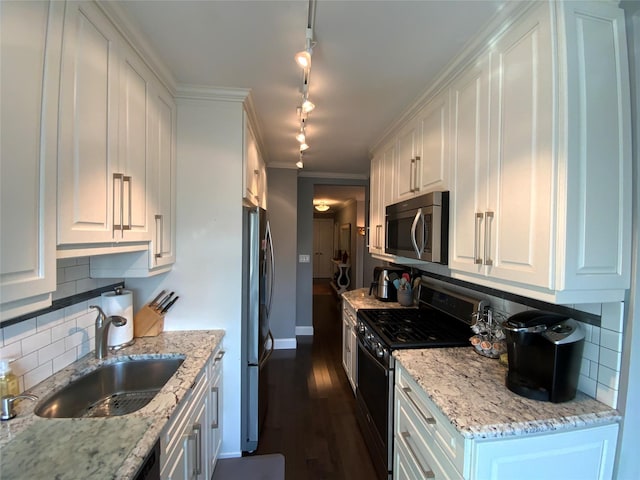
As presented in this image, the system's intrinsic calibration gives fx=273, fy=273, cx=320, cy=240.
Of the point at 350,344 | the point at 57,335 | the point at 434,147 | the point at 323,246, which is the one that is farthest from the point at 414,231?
the point at 323,246

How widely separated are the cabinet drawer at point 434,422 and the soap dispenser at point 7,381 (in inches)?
65.7

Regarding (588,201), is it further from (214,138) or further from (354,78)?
(214,138)

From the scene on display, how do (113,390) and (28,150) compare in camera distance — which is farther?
(113,390)

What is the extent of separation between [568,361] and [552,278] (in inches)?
15.3

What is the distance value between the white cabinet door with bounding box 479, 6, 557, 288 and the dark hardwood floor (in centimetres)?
173

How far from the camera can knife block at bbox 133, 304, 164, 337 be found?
1799mm

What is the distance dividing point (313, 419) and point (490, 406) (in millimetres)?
1793

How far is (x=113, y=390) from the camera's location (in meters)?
1.47

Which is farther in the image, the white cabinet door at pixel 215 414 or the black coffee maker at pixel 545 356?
the white cabinet door at pixel 215 414

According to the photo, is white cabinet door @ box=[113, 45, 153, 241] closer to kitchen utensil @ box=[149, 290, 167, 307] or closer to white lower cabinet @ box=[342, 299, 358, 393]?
kitchen utensil @ box=[149, 290, 167, 307]

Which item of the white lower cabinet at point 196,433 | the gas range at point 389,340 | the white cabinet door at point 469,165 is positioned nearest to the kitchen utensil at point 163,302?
the white lower cabinet at point 196,433

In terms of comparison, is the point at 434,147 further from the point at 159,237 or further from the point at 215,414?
the point at 215,414

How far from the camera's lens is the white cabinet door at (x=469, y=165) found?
135cm

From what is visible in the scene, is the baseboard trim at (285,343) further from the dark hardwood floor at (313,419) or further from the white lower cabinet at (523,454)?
the white lower cabinet at (523,454)
